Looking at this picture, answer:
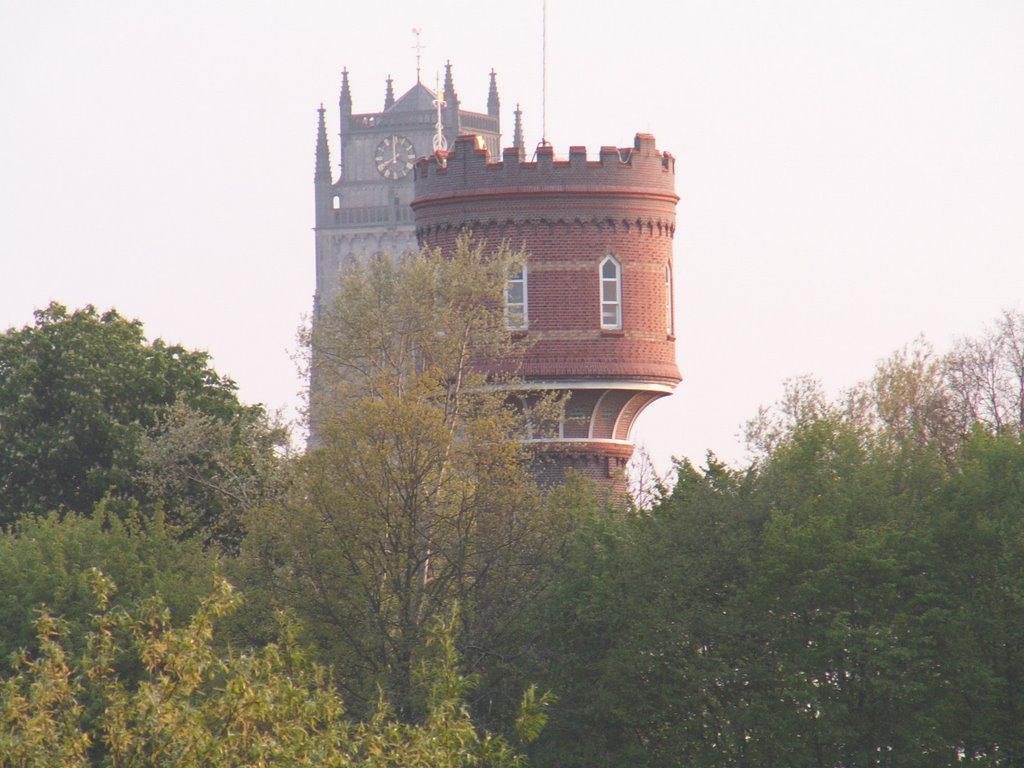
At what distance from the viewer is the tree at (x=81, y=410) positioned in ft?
167

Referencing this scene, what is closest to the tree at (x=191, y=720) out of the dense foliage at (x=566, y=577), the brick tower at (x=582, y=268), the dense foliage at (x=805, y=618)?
the dense foliage at (x=566, y=577)

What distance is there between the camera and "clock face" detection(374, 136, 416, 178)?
15225cm

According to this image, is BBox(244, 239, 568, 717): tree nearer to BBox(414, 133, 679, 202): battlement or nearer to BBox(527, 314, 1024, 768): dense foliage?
BBox(527, 314, 1024, 768): dense foliage

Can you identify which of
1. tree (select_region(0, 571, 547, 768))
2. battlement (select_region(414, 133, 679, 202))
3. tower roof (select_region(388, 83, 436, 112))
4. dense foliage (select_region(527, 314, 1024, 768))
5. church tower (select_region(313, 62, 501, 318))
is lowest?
tree (select_region(0, 571, 547, 768))

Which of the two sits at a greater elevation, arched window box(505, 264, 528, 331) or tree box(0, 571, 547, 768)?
arched window box(505, 264, 528, 331)

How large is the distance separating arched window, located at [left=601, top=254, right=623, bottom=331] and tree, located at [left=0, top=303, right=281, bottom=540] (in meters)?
9.70

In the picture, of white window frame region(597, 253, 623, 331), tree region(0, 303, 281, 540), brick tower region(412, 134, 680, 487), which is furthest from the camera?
tree region(0, 303, 281, 540)

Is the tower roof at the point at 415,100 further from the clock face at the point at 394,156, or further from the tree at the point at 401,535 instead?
the tree at the point at 401,535

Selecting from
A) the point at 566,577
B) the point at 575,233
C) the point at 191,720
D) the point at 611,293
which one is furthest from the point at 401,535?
the point at 191,720

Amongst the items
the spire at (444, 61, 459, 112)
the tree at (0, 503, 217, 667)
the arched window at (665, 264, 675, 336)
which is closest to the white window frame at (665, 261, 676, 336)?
the arched window at (665, 264, 675, 336)

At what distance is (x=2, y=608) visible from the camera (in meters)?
39.2

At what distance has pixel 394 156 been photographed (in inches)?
6014

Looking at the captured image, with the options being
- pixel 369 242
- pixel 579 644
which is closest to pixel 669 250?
pixel 579 644

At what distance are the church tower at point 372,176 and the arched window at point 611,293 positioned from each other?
342ft
